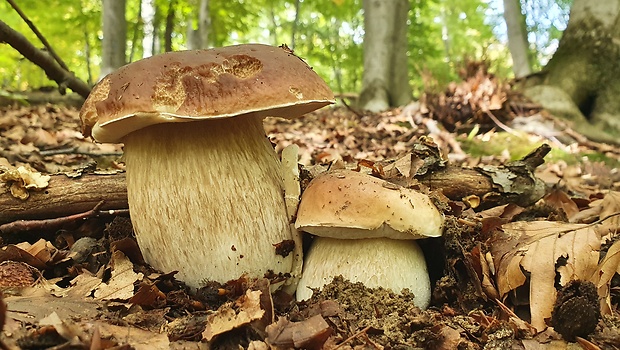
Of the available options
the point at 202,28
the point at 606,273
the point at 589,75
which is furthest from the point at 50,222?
the point at 589,75

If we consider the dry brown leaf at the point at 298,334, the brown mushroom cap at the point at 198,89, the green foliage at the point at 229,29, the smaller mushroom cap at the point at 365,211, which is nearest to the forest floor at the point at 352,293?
the dry brown leaf at the point at 298,334

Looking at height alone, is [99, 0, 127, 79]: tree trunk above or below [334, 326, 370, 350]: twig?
above

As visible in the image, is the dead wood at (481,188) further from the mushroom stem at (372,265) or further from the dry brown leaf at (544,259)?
the mushroom stem at (372,265)

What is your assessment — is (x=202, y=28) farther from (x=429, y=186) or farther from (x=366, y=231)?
(x=366, y=231)

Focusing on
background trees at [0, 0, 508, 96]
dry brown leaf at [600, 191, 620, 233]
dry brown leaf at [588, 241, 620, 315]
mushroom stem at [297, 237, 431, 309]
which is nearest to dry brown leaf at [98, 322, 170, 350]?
mushroom stem at [297, 237, 431, 309]

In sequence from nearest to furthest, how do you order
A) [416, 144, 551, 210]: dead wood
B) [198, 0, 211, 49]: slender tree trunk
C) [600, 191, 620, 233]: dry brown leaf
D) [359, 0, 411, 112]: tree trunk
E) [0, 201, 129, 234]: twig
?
[0, 201, 129, 234]: twig, [600, 191, 620, 233]: dry brown leaf, [416, 144, 551, 210]: dead wood, [198, 0, 211, 49]: slender tree trunk, [359, 0, 411, 112]: tree trunk

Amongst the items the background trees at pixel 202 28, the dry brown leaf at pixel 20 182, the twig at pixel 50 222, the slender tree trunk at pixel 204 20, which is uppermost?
the background trees at pixel 202 28

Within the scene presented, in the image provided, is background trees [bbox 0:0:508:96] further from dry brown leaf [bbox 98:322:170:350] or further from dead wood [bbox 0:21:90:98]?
dry brown leaf [bbox 98:322:170:350]
